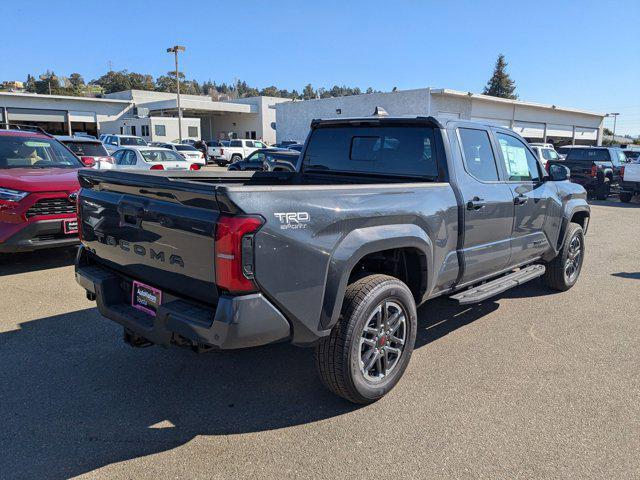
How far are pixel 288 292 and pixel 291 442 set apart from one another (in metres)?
0.97

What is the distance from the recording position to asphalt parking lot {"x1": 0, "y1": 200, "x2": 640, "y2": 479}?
9.37 feet

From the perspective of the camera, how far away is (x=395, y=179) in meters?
4.43

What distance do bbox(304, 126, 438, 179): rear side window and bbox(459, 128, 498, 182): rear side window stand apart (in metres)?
0.38

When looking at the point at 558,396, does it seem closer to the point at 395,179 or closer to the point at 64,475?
the point at 395,179

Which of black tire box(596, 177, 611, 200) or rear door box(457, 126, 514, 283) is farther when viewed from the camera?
black tire box(596, 177, 611, 200)

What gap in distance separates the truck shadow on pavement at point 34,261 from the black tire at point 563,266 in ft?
21.8

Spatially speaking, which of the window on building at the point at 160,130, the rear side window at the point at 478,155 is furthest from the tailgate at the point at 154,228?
the window on building at the point at 160,130

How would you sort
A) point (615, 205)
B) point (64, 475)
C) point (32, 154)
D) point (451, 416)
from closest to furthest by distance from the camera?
point (64, 475)
point (451, 416)
point (32, 154)
point (615, 205)

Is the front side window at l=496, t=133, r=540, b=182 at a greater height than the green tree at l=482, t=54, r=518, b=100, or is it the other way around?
the green tree at l=482, t=54, r=518, b=100

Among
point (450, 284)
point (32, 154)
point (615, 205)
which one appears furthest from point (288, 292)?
point (615, 205)

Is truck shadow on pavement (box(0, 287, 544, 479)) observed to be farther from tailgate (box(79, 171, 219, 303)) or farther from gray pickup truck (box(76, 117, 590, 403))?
tailgate (box(79, 171, 219, 303))

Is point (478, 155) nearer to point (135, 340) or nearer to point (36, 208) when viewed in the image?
point (135, 340)

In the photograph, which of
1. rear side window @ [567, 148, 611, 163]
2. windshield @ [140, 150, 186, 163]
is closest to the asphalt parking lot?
windshield @ [140, 150, 186, 163]

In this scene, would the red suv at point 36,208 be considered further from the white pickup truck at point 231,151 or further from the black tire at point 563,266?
the white pickup truck at point 231,151
